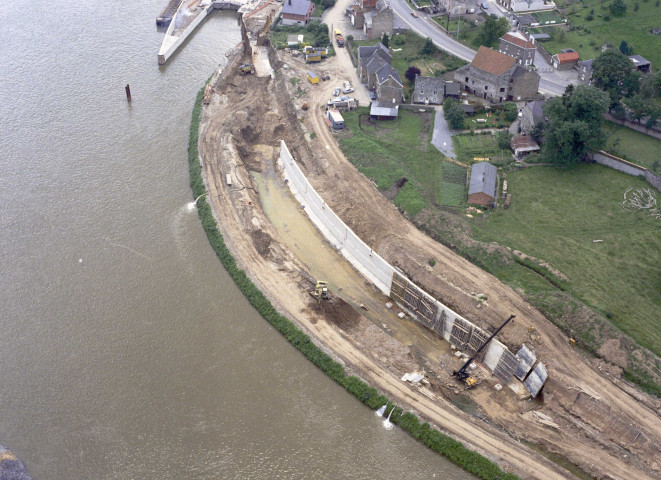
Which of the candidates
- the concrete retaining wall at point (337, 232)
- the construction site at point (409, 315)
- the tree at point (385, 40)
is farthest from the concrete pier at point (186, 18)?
the concrete retaining wall at point (337, 232)

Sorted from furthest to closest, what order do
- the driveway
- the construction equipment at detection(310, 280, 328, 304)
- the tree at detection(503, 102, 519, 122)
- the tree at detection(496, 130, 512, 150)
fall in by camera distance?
the tree at detection(503, 102, 519, 122), the driveway, the tree at detection(496, 130, 512, 150), the construction equipment at detection(310, 280, 328, 304)

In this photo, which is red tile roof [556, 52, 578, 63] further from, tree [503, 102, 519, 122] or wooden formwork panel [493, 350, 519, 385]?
wooden formwork panel [493, 350, 519, 385]

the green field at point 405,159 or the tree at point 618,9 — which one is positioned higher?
the tree at point 618,9

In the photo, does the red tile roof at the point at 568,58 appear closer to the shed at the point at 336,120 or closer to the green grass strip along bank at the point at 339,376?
the shed at the point at 336,120

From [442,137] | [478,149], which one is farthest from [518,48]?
[478,149]

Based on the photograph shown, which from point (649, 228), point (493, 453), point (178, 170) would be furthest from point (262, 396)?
point (649, 228)

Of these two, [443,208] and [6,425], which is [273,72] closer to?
[443,208]

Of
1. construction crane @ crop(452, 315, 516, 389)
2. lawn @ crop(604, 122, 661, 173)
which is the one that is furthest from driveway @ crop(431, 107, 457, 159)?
construction crane @ crop(452, 315, 516, 389)
